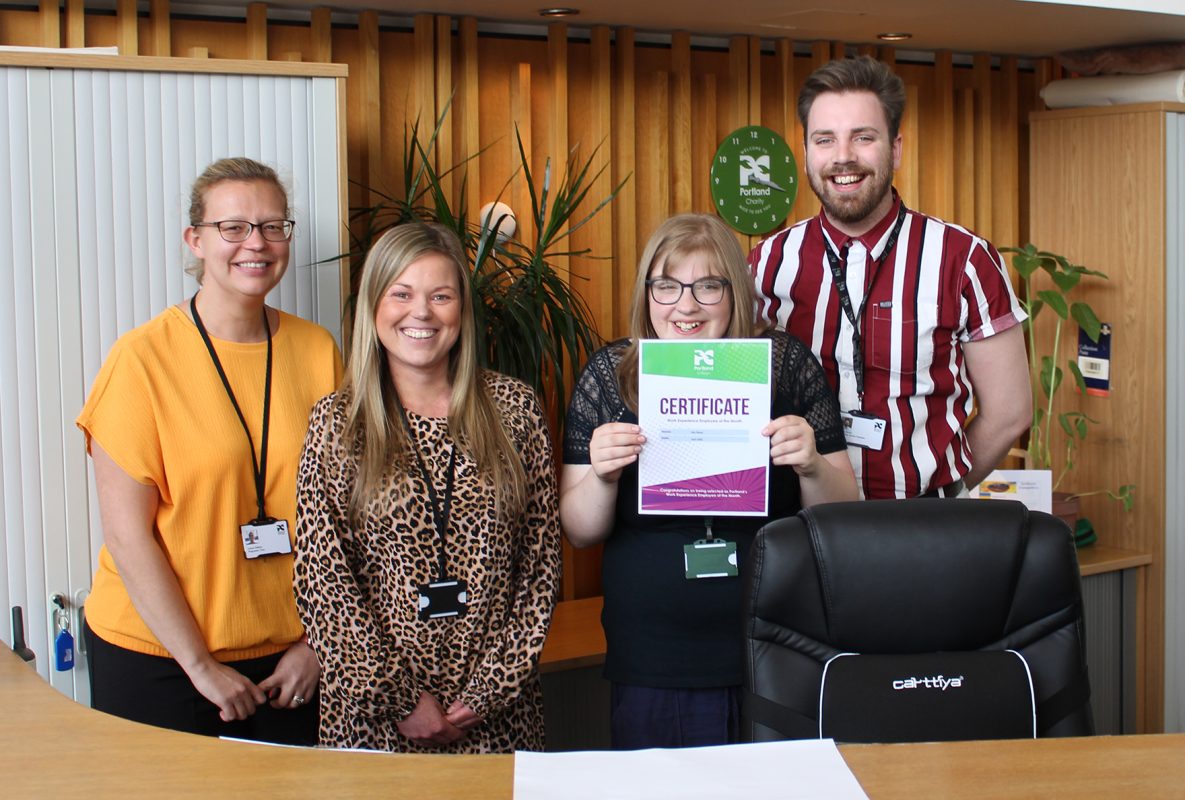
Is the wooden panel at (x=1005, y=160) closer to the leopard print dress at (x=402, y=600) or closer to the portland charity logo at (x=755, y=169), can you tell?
the portland charity logo at (x=755, y=169)

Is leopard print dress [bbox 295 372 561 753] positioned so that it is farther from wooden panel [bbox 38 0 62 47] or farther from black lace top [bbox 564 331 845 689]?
wooden panel [bbox 38 0 62 47]

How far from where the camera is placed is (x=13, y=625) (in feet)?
10.0

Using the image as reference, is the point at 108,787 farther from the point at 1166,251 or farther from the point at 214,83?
the point at 1166,251

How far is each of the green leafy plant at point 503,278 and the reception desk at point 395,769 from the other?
1728 mm

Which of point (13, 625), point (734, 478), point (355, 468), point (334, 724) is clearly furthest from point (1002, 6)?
point (13, 625)

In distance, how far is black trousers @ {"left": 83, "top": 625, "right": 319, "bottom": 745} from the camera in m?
2.68

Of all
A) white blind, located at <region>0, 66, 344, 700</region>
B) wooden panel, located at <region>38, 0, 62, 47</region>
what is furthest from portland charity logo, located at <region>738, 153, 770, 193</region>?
wooden panel, located at <region>38, 0, 62, 47</region>

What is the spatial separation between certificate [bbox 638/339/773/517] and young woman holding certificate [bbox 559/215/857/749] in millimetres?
41

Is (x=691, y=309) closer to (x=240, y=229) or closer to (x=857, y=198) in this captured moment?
(x=857, y=198)

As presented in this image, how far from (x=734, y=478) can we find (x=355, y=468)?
767 mm

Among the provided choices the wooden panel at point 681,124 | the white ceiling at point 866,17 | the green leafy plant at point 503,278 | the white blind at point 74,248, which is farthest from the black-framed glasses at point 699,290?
the wooden panel at point 681,124

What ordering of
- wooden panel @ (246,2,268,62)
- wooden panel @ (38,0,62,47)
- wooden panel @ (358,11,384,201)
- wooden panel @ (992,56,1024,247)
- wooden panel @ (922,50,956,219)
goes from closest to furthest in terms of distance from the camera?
wooden panel @ (38,0,62,47) → wooden panel @ (246,2,268,62) → wooden panel @ (358,11,384,201) → wooden panel @ (922,50,956,219) → wooden panel @ (992,56,1024,247)

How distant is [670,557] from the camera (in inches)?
101

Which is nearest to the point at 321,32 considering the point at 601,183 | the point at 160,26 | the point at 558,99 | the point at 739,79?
the point at 160,26
